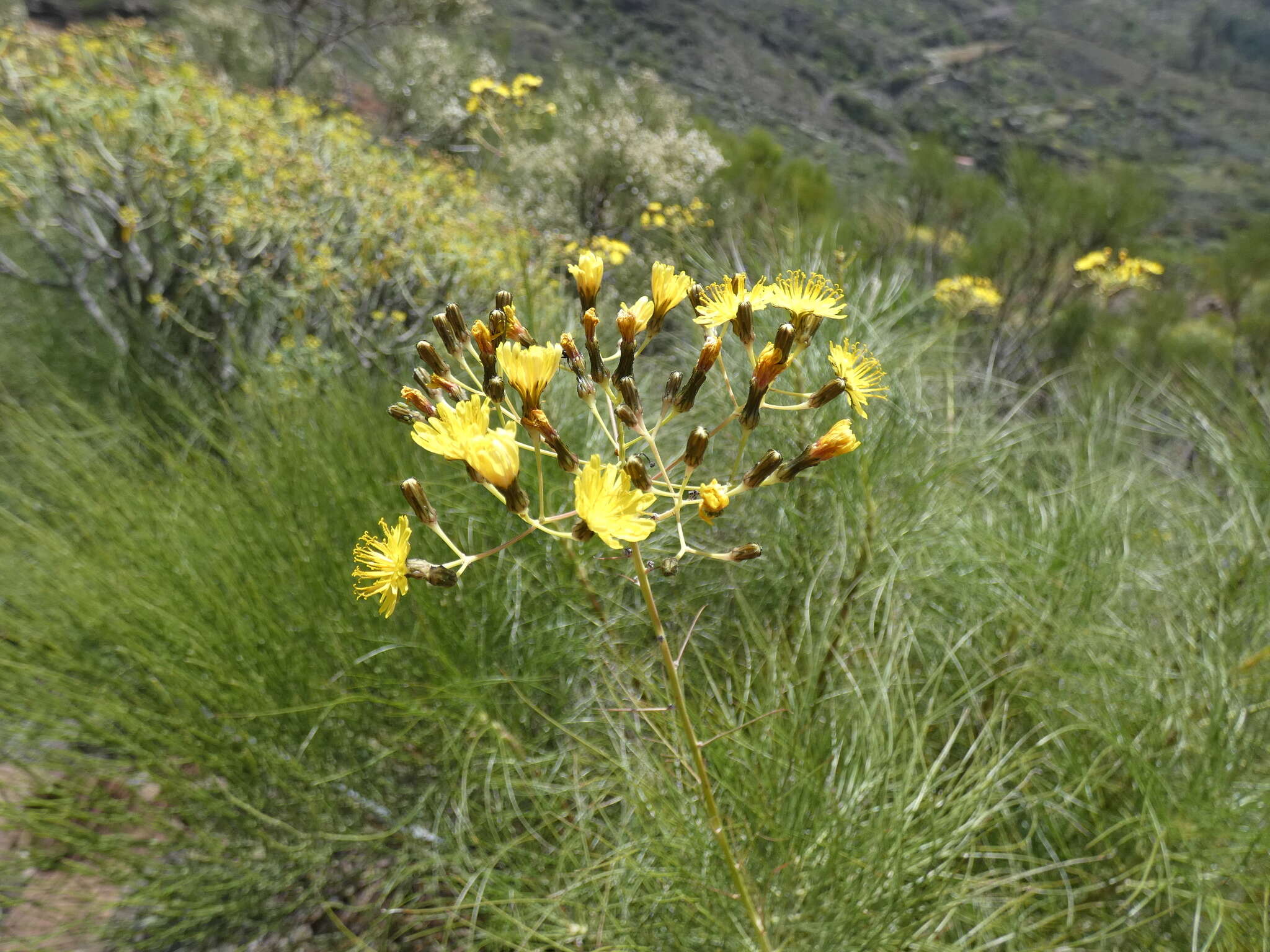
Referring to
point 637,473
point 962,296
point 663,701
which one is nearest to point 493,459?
point 637,473

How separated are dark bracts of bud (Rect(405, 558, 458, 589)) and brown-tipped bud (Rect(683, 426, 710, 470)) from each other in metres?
0.28

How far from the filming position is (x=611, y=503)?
68 centimetres

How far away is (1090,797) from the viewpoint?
4.50 ft

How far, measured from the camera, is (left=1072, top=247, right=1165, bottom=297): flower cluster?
6.36 m

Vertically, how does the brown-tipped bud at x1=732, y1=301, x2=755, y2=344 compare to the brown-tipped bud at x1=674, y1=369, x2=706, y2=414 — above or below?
above

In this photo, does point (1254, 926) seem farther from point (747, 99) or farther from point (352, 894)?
point (747, 99)

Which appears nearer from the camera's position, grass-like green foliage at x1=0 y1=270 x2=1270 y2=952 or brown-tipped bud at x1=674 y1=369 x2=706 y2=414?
brown-tipped bud at x1=674 y1=369 x2=706 y2=414

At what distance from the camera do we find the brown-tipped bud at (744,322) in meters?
0.82

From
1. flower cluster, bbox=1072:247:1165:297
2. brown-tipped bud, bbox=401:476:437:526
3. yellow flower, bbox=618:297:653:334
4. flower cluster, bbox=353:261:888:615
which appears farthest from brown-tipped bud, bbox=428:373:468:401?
flower cluster, bbox=1072:247:1165:297

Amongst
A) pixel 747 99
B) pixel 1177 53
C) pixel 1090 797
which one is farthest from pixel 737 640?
pixel 1177 53

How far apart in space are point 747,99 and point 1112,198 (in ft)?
131

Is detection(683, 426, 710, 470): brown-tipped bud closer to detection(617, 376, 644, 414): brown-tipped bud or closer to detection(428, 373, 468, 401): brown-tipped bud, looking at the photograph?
detection(617, 376, 644, 414): brown-tipped bud

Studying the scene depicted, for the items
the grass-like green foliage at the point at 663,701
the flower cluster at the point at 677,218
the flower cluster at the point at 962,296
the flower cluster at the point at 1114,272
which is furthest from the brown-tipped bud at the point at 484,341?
the flower cluster at the point at 1114,272

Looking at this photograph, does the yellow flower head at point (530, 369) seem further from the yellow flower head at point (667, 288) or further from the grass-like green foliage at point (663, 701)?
the grass-like green foliage at point (663, 701)
